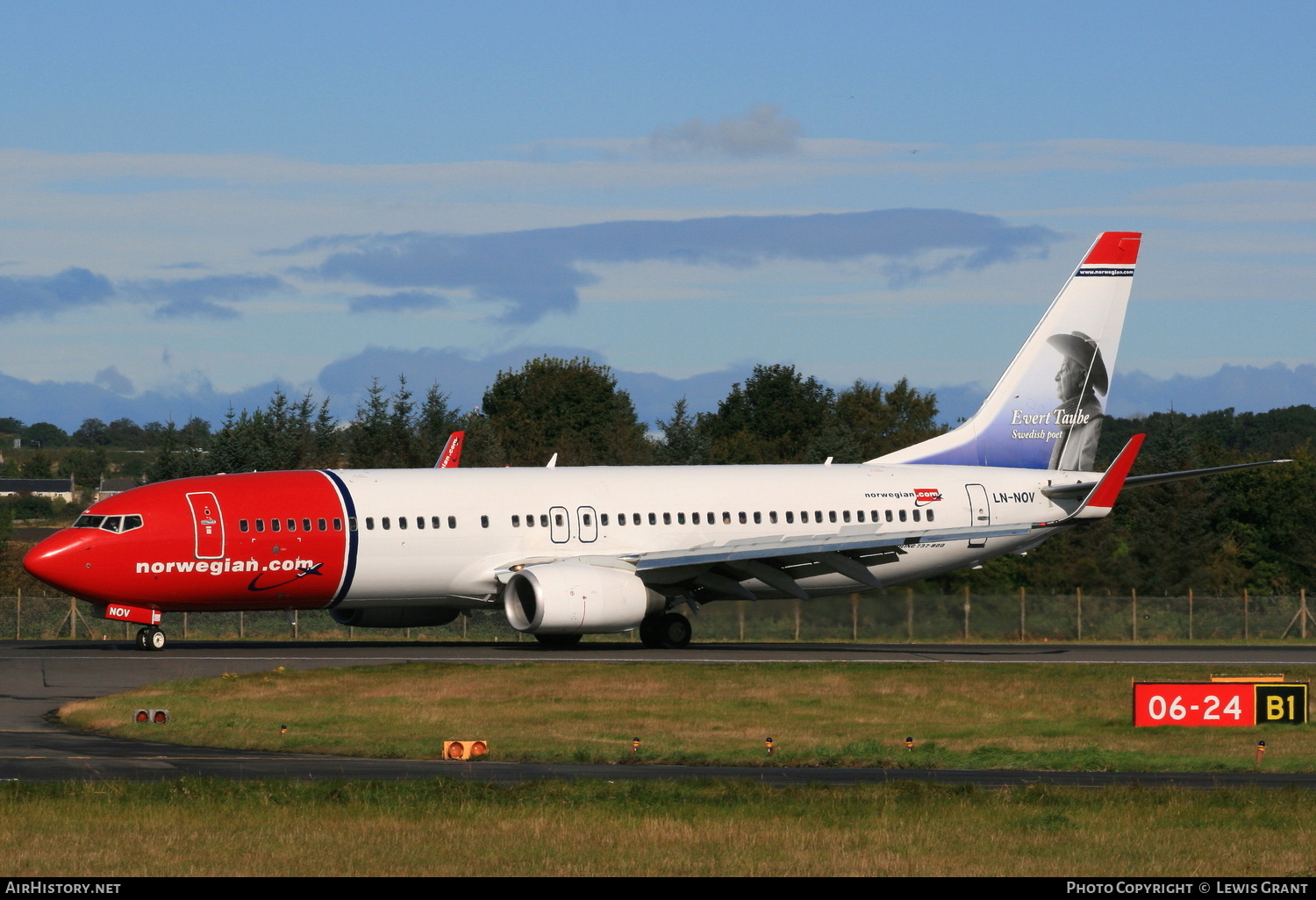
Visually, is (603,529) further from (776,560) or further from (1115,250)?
(1115,250)

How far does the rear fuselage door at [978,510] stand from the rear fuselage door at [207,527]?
20187 millimetres

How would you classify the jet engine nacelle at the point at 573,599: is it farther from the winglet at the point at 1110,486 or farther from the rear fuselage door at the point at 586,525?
the winglet at the point at 1110,486

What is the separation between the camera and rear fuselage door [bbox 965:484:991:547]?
46.8 metres

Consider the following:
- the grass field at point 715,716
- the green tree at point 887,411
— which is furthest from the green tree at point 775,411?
the grass field at point 715,716

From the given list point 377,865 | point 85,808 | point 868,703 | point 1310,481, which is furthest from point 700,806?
point 1310,481

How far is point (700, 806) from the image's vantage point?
1866 cm

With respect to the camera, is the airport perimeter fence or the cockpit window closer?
the cockpit window

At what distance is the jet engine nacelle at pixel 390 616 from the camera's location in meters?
43.2

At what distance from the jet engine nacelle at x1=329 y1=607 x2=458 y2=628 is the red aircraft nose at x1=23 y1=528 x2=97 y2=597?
6322 mm

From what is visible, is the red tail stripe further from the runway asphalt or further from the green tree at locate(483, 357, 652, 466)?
the green tree at locate(483, 357, 652, 466)

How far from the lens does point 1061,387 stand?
5028 centimetres

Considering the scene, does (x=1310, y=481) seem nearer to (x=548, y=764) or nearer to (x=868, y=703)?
(x=868, y=703)

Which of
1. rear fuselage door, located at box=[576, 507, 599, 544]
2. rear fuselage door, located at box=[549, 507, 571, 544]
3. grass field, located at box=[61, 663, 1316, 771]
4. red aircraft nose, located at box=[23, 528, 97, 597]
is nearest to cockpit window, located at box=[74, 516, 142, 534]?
red aircraft nose, located at box=[23, 528, 97, 597]

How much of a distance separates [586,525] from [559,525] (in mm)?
726
